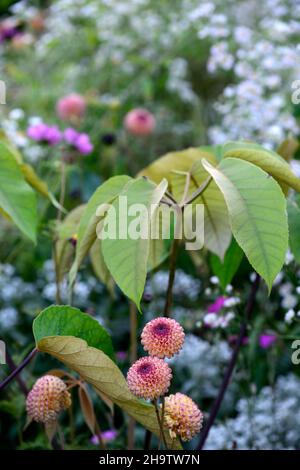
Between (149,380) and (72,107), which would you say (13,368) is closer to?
(149,380)

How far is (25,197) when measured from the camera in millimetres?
779

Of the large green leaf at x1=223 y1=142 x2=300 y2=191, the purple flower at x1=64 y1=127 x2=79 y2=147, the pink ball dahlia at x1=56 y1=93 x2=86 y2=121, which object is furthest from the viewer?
the pink ball dahlia at x1=56 y1=93 x2=86 y2=121

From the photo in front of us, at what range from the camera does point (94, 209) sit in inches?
28.7

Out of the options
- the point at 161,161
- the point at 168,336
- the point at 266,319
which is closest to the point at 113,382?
the point at 168,336

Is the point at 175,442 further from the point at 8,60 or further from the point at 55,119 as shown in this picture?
the point at 8,60

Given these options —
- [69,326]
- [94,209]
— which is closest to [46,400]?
[69,326]

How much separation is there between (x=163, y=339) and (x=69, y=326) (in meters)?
0.13

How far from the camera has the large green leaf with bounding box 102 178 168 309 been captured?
61 cm

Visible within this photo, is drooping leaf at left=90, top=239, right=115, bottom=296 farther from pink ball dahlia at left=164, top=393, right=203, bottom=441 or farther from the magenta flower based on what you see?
the magenta flower

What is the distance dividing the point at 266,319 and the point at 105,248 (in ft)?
2.16

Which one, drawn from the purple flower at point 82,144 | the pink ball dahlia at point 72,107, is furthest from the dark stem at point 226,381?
the pink ball dahlia at point 72,107

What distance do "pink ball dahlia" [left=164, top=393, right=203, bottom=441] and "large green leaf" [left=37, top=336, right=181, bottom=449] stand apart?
0.06 feet

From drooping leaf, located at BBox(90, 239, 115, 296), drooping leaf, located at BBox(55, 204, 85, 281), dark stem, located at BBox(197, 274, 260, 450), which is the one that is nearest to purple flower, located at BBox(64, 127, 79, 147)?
drooping leaf, located at BBox(55, 204, 85, 281)

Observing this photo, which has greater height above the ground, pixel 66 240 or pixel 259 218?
pixel 259 218
